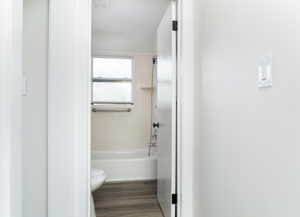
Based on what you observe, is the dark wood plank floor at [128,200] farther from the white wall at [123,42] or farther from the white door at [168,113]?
the white wall at [123,42]

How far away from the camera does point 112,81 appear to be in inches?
164

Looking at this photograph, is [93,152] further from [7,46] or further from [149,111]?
[7,46]

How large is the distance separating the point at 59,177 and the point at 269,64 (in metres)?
1.49

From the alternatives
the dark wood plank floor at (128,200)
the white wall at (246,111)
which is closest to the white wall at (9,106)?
the white wall at (246,111)

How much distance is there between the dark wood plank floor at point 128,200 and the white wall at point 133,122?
934 millimetres

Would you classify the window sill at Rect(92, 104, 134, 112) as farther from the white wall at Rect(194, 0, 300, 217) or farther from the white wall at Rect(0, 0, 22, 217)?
the white wall at Rect(0, 0, 22, 217)

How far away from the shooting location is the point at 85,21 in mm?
1710

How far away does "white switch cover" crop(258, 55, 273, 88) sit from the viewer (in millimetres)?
Answer: 1027

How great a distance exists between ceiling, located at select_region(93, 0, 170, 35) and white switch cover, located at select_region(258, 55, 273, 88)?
1826mm

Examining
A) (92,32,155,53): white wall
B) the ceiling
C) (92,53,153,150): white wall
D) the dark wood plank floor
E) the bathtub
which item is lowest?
the dark wood plank floor

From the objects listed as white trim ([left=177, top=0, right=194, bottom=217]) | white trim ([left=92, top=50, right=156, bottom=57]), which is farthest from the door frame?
white trim ([left=92, top=50, right=156, bottom=57])

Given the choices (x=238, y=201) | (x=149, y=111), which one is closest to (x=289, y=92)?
(x=238, y=201)

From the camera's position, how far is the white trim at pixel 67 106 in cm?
165

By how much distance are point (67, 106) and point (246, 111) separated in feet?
A: 3.87
